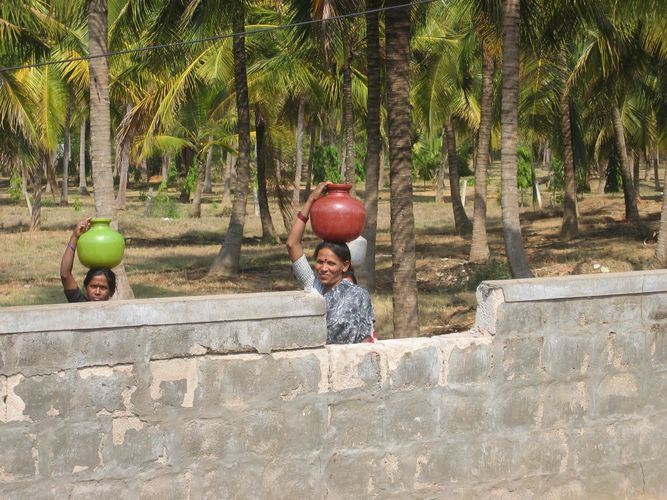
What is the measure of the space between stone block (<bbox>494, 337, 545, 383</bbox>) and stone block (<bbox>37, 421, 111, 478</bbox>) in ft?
7.07

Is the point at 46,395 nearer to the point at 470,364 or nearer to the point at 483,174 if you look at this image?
the point at 470,364

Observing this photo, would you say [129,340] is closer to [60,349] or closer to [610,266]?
[60,349]

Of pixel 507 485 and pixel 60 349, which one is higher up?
pixel 60 349

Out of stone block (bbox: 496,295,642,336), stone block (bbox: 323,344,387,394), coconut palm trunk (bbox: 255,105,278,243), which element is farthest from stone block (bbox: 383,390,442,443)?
coconut palm trunk (bbox: 255,105,278,243)

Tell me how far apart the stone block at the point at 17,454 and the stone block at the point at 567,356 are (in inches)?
109

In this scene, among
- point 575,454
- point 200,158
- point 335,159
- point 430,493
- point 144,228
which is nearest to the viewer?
point 430,493

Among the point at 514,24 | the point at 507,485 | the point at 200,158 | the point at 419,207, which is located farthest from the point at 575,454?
the point at 419,207

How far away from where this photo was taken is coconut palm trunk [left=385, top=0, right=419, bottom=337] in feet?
34.2

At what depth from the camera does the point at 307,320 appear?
473cm

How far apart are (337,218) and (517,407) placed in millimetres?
1462

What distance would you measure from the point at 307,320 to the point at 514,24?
946 centimetres

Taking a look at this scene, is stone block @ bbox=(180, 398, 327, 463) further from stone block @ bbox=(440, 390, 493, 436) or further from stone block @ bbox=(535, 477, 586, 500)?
stone block @ bbox=(535, 477, 586, 500)

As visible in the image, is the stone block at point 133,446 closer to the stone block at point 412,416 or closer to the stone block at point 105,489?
the stone block at point 105,489

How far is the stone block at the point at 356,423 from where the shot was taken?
4.84 meters
